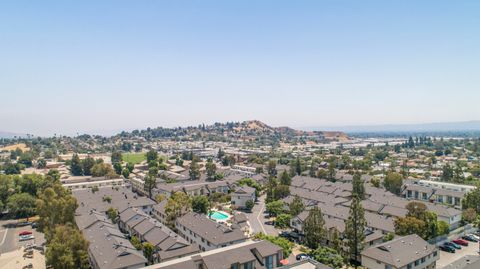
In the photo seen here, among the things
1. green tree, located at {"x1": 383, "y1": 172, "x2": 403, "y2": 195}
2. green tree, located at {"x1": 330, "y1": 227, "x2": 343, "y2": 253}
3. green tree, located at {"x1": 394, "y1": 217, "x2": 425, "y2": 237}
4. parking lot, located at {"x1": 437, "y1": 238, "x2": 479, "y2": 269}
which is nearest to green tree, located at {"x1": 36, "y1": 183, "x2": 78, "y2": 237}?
green tree, located at {"x1": 330, "y1": 227, "x2": 343, "y2": 253}

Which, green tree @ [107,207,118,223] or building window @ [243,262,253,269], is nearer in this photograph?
building window @ [243,262,253,269]

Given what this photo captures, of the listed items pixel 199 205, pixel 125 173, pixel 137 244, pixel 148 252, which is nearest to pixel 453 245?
pixel 199 205

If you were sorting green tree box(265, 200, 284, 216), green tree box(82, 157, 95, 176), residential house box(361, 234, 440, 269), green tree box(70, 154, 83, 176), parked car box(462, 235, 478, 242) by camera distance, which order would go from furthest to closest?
green tree box(70, 154, 83, 176)
green tree box(82, 157, 95, 176)
green tree box(265, 200, 284, 216)
parked car box(462, 235, 478, 242)
residential house box(361, 234, 440, 269)

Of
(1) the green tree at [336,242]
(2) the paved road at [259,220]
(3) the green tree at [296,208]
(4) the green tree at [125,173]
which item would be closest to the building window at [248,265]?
(1) the green tree at [336,242]

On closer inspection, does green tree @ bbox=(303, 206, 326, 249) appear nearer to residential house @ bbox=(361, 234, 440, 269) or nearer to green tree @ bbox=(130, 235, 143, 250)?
residential house @ bbox=(361, 234, 440, 269)

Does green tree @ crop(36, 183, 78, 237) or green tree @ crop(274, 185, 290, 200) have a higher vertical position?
green tree @ crop(36, 183, 78, 237)

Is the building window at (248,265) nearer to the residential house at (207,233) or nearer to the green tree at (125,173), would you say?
the residential house at (207,233)

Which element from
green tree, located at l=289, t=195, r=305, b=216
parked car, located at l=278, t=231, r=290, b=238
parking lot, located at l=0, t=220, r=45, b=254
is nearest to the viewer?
parking lot, located at l=0, t=220, r=45, b=254
